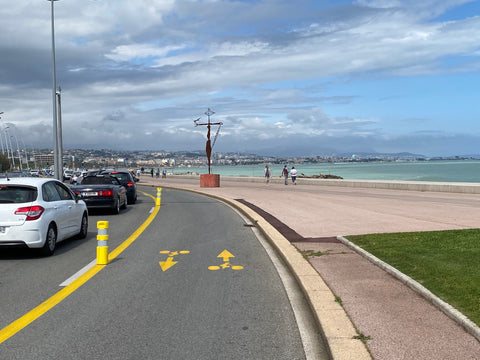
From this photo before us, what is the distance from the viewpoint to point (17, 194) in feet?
33.6

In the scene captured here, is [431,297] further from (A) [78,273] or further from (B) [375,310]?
(A) [78,273]

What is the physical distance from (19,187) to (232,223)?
23.5ft

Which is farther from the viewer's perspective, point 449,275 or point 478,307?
point 449,275

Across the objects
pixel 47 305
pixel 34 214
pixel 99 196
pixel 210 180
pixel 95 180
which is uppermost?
pixel 34 214

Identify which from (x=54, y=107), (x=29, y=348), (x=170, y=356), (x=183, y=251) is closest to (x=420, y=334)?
(x=170, y=356)

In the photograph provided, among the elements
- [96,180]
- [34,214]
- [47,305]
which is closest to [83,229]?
[34,214]

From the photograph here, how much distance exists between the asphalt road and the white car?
40 cm

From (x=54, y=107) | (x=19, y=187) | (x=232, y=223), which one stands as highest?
(x=54, y=107)

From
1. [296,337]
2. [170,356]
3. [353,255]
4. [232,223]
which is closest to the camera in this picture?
[170,356]

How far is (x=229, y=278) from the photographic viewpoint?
8.05 m

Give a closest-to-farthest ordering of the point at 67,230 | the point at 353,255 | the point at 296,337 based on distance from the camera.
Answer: the point at 296,337 → the point at 353,255 → the point at 67,230

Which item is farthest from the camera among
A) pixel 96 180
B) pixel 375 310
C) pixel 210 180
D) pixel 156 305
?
pixel 210 180

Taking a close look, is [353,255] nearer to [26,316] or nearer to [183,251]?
[183,251]

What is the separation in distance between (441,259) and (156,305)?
14.5 ft
